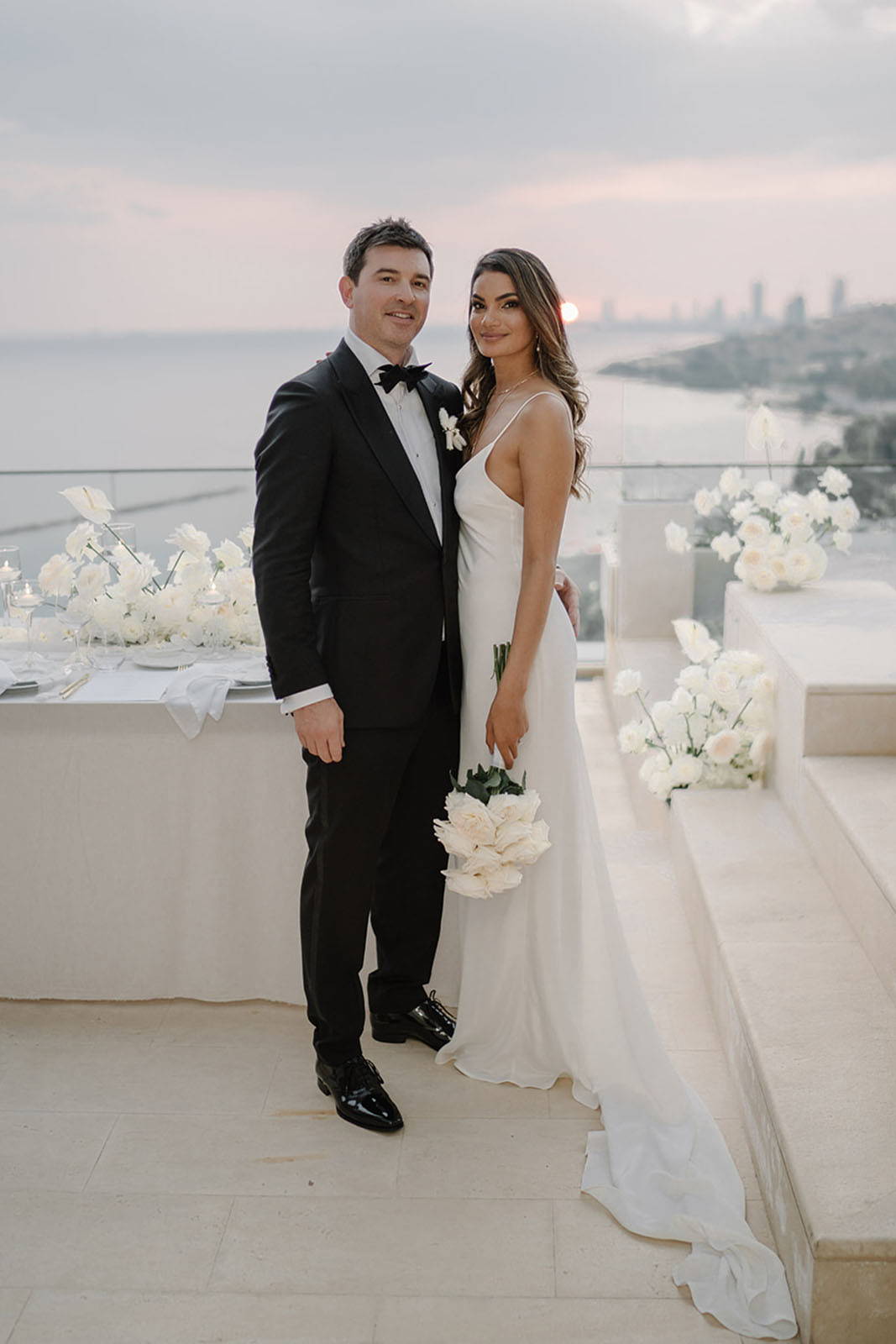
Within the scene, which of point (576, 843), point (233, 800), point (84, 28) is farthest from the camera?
point (84, 28)

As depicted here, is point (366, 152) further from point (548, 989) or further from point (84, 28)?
point (548, 989)

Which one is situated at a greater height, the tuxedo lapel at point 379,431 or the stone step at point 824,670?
the tuxedo lapel at point 379,431

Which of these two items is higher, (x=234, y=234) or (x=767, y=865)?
(x=234, y=234)

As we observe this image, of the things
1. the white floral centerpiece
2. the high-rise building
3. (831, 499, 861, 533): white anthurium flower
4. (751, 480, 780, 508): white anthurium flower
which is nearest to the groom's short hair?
the white floral centerpiece

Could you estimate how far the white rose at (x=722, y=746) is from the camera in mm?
3412

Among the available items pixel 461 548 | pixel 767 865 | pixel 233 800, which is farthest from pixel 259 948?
pixel 767 865

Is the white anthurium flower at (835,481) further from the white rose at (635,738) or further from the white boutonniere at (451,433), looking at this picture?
the white boutonniere at (451,433)

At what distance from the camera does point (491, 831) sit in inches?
87.9

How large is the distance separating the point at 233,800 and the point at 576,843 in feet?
2.60

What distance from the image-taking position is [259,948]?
9.08 feet

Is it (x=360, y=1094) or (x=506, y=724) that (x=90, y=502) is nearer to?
(x=506, y=724)

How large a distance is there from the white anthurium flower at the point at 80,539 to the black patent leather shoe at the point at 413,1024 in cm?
136

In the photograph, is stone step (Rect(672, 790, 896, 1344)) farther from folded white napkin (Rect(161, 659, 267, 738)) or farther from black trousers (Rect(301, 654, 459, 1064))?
folded white napkin (Rect(161, 659, 267, 738))

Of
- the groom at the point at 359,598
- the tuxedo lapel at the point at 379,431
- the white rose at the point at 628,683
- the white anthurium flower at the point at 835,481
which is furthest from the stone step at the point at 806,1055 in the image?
the white anthurium flower at the point at 835,481
